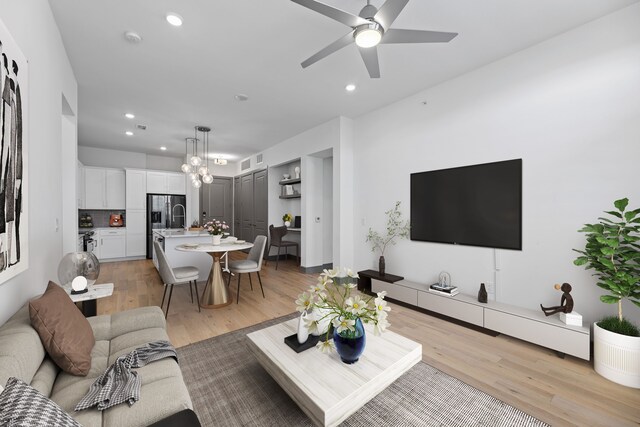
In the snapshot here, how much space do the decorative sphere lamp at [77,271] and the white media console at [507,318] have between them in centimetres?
333

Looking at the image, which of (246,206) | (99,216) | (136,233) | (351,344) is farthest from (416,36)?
(99,216)

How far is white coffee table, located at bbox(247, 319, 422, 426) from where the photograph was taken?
1.35 metres

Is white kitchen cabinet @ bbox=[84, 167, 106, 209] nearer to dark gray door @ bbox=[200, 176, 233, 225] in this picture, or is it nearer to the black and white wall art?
dark gray door @ bbox=[200, 176, 233, 225]

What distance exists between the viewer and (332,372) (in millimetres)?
1564

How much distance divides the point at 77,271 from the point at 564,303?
4.32 m

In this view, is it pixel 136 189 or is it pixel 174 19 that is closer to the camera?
pixel 174 19

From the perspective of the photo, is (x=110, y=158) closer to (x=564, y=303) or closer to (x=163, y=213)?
(x=163, y=213)

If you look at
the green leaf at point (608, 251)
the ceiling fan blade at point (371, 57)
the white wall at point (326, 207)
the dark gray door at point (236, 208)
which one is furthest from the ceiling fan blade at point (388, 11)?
the dark gray door at point (236, 208)

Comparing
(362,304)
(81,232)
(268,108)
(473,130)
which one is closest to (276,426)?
(362,304)

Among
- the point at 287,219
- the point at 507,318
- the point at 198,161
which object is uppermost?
the point at 198,161

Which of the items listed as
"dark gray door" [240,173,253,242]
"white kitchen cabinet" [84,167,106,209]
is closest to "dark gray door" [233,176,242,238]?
"dark gray door" [240,173,253,242]

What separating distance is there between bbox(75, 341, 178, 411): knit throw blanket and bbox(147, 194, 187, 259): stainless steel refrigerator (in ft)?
20.4

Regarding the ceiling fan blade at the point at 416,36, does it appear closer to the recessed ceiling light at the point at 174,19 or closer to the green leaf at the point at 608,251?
the recessed ceiling light at the point at 174,19

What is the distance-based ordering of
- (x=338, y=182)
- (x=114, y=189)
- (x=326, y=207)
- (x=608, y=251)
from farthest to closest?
(x=114, y=189) < (x=326, y=207) < (x=338, y=182) < (x=608, y=251)
